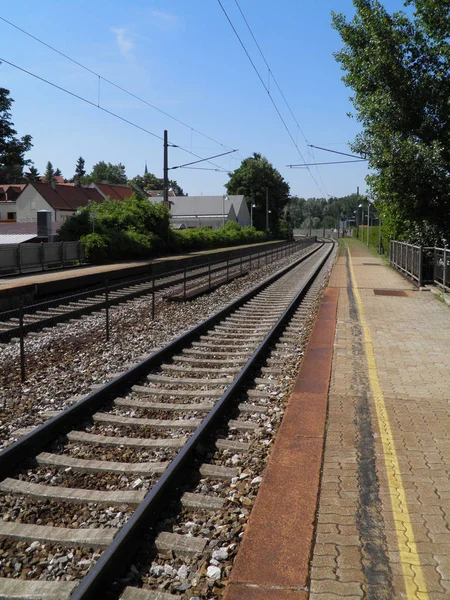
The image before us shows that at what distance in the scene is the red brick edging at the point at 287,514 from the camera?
3.30m

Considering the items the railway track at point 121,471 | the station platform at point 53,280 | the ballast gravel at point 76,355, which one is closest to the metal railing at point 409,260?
the ballast gravel at point 76,355

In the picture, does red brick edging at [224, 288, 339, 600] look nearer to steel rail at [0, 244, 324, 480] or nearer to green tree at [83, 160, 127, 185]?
steel rail at [0, 244, 324, 480]

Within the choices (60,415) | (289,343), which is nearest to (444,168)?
(289,343)

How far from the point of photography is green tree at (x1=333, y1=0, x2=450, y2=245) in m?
20.7

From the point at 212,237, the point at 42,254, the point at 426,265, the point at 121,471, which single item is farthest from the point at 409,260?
the point at 212,237

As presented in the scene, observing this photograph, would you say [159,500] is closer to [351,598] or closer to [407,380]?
[351,598]

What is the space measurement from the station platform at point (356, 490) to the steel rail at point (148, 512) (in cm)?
66

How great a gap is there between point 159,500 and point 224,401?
234 cm

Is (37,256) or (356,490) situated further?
(37,256)

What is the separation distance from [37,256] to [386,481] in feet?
64.0

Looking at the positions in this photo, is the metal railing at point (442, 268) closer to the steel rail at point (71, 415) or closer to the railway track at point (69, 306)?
the railway track at point (69, 306)

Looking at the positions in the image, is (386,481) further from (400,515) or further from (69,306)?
(69,306)

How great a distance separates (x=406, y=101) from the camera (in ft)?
71.0

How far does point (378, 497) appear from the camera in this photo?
14.3 ft
